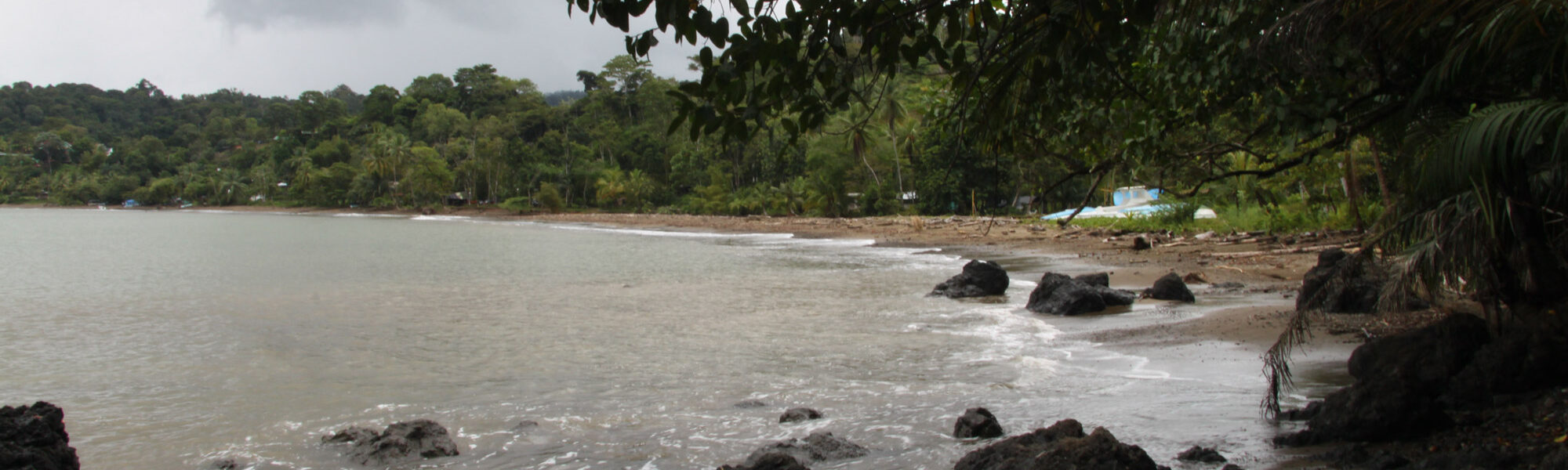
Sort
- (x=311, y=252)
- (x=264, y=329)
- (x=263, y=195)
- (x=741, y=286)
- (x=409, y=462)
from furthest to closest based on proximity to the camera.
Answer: (x=263, y=195) < (x=311, y=252) < (x=741, y=286) < (x=264, y=329) < (x=409, y=462)

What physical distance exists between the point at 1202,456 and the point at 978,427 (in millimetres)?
1151

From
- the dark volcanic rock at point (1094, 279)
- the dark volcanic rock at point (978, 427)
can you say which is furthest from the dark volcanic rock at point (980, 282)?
the dark volcanic rock at point (978, 427)

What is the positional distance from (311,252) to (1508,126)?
2944 cm

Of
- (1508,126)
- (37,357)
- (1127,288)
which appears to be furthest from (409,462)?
(1127,288)

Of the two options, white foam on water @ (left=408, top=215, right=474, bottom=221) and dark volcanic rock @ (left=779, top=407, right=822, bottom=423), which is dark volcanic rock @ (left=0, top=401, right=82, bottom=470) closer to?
dark volcanic rock @ (left=779, top=407, right=822, bottom=423)

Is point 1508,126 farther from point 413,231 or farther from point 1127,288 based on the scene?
point 413,231

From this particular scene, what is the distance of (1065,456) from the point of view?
10.6 ft

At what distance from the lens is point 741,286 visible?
48.3 ft

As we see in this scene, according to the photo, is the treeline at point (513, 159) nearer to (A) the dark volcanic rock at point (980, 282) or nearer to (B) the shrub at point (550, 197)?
(B) the shrub at point (550, 197)

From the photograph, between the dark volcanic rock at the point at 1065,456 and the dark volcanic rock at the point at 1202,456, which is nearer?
the dark volcanic rock at the point at 1065,456

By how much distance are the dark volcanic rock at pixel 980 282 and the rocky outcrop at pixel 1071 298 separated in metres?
1.44

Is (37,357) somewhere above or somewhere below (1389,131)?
below

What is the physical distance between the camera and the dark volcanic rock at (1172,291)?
9695 millimetres

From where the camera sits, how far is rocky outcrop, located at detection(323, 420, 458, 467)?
479cm
